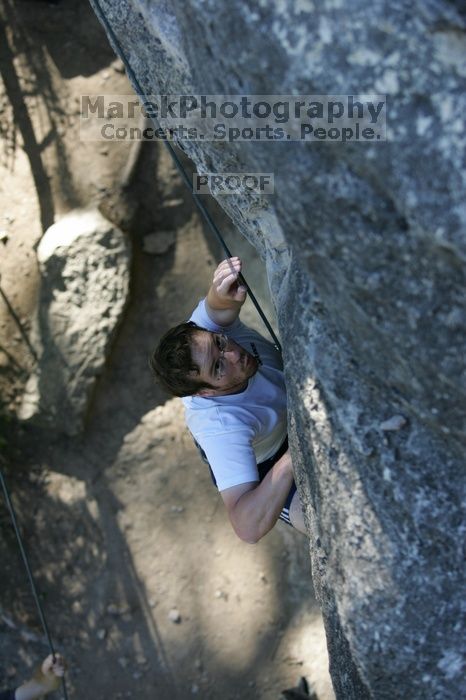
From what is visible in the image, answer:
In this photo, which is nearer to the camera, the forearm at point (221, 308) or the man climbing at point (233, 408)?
the man climbing at point (233, 408)

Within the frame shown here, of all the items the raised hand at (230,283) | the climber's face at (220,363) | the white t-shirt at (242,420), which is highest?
the raised hand at (230,283)

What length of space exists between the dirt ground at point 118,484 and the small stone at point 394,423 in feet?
8.26

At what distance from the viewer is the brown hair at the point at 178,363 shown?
2.29 meters

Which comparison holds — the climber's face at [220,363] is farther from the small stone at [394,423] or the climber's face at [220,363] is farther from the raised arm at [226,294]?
the small stone at [394,423]

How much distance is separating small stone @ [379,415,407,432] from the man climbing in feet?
1.68

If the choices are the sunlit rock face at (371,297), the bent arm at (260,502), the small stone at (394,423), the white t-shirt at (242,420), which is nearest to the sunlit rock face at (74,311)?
the white t-shirt at (242,420)

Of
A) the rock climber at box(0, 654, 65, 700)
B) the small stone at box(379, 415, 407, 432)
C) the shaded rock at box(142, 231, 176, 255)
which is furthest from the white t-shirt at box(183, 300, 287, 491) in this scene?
the shaded rock at box(142, 231, 176, 255)

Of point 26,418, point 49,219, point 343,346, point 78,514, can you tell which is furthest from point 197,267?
point 343,346

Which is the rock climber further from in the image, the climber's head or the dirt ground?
the climber's head

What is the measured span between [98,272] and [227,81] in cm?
297

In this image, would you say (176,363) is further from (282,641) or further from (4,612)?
(4,612)

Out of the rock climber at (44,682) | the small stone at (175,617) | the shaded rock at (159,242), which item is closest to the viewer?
the rock climber at (44,682)

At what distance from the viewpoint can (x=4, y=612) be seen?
4.30 meters

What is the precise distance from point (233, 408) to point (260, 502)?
1.12 feet
